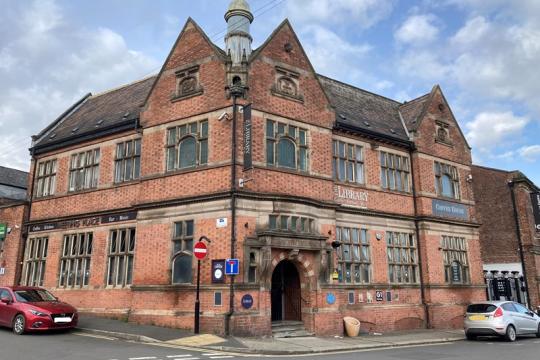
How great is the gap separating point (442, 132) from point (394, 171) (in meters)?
4.75

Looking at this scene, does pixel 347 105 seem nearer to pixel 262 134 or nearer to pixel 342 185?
pixel 342 185

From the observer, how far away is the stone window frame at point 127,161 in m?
20.3

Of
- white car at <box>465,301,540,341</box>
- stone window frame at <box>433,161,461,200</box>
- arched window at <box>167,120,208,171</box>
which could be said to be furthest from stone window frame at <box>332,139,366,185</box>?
white car at <box>465,301,540,341</box>

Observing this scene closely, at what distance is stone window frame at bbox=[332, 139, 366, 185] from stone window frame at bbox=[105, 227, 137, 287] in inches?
365

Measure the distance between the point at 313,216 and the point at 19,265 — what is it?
50.6 ft

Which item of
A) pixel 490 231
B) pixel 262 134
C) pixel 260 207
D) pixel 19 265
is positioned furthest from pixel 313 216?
pixel 490 231

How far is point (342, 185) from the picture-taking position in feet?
67.0

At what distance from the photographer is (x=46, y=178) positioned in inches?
934

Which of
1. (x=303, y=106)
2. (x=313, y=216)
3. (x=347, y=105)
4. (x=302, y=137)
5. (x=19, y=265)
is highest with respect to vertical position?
(x=347, y=105)

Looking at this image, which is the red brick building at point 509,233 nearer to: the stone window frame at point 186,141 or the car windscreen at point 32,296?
the stone window frame at point 186,141

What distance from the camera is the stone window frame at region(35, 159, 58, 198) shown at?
2342 cm

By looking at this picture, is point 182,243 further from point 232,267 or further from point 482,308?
point 482,308

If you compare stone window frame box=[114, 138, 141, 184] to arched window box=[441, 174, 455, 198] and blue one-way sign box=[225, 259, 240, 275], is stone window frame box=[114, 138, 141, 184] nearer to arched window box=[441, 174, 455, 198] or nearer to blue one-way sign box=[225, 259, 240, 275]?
blue one-way sign box=[225, 259, 240, 275]

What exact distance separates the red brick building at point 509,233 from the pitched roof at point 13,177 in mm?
33129
